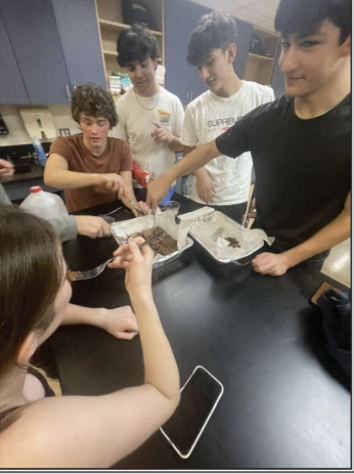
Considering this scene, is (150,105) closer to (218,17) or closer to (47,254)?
(218,17)

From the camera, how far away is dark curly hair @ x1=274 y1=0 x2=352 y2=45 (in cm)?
53

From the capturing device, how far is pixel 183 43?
2.58 m

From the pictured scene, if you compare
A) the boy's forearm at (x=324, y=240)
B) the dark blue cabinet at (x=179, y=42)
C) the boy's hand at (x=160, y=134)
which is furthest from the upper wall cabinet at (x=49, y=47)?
the boy's forearm at (x=324, y=240)

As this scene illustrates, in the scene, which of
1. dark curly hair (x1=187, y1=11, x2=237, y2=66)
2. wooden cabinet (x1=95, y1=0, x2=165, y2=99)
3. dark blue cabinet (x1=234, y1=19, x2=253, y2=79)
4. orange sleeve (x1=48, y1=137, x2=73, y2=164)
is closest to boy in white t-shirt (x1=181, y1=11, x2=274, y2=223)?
dark curly hair (x1=187, y1=11, x2=237, y2=66)

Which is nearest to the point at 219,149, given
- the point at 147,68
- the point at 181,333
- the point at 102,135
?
the point at 102,135

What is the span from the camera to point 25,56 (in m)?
1.91

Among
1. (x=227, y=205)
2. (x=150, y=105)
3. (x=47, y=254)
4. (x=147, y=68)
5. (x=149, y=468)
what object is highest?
(x=147, y=68)

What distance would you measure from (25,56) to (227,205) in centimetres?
236

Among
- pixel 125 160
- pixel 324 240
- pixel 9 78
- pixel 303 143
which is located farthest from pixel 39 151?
pixel 324 240

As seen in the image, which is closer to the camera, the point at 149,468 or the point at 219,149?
the point at 149,468

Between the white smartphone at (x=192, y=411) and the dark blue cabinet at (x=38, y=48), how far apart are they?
9.23 feet

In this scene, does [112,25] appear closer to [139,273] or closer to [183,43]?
[183,43]

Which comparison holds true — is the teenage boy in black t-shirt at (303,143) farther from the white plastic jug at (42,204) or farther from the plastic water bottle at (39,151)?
the plastic water bottle at (39,151)

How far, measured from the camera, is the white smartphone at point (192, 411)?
15.6 inches
